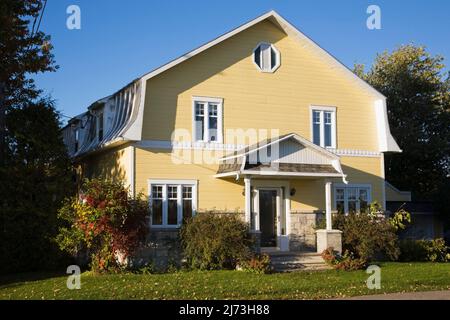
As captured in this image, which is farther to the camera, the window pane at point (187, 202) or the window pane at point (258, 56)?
the window pane at point (258, 56)

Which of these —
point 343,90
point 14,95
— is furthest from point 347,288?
point 14,95

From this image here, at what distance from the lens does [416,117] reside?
107 feet

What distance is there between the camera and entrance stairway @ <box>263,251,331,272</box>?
18609 millimetres

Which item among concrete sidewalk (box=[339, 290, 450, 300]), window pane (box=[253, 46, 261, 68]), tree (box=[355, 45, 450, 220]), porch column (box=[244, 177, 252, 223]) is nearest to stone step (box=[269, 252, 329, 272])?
porch column (box=[244, 177, 252, 223])

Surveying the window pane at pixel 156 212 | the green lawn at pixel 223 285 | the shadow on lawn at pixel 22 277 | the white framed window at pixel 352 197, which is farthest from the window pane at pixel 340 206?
the shadow on lawn at pixel 22 277

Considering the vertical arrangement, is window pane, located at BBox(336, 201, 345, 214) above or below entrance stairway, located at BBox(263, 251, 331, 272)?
above

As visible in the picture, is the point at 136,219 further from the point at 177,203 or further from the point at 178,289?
the point at 178,289

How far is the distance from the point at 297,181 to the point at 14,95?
1123 cm

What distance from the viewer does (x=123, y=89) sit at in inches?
810

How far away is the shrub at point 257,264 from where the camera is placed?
678 inches

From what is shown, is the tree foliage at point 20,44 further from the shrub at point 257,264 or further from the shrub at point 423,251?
the shrub at point 423,251

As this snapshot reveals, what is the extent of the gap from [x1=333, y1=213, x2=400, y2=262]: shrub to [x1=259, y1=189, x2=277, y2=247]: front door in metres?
2.15

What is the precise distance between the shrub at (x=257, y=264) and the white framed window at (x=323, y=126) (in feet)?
19.5

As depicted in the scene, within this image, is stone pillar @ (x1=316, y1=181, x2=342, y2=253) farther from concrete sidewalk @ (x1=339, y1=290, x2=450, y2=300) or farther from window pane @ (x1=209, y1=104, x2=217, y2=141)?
concrete sidewalk @ (x1=339, y1=290, x2=450, y2=300)
